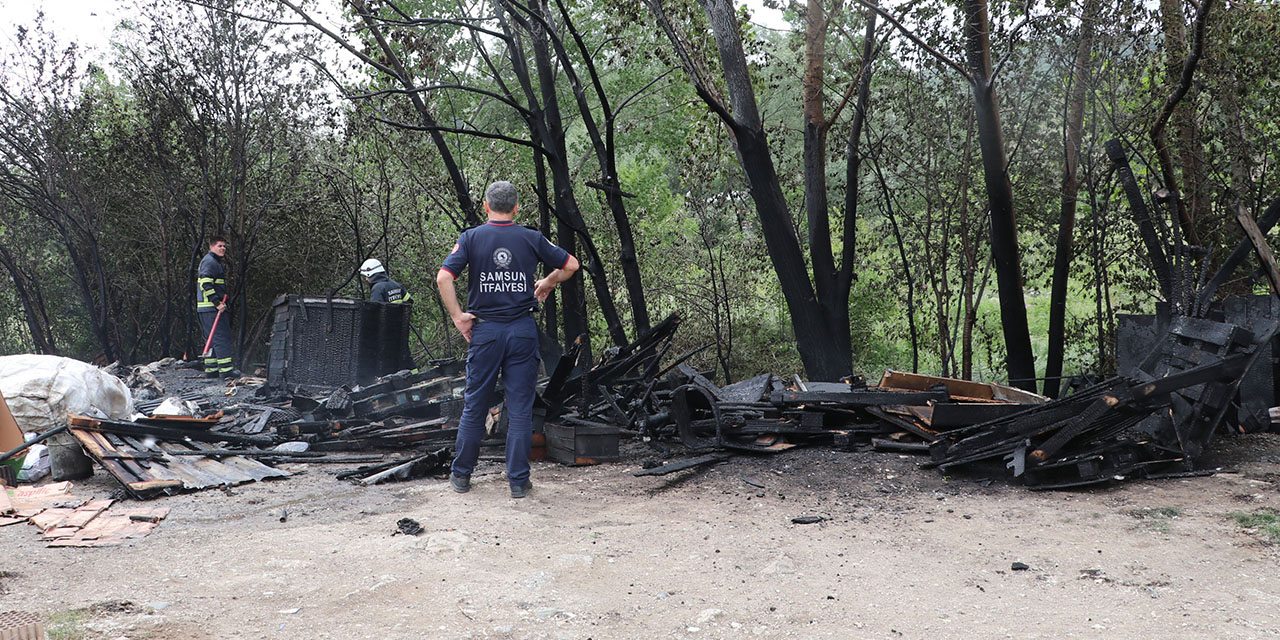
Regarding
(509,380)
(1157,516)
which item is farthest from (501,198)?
(1157,516)

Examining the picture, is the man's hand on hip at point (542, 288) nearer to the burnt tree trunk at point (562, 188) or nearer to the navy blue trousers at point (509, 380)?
Result: the navy blue trousers at point (509, 380)

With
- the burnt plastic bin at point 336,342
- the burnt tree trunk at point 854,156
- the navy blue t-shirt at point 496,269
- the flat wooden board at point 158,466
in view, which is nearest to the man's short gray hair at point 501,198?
the navy blue t-shirt at point 496,269

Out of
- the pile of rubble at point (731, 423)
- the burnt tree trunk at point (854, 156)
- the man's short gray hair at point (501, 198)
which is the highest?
the burnt tree trunk at point (854, 156)

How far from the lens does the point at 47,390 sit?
7465mm

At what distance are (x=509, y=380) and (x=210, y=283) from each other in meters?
10.2

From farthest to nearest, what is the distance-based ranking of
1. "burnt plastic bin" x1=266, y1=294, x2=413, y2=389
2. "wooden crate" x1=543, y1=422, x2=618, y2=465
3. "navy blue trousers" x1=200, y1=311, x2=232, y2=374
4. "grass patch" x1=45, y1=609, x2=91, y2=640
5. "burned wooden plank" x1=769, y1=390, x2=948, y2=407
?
1. "navy blue trousers" x1=200, y1=311, x2=232, y2=374
2. "burnt plastic bin" x1=266, y1=294, x2=413, y2=389
3. "wooden crate" x1=543, y1=422, x2=618, y2=465
4. "burned wooden plank" x1=769, y1=390, x2=948, y2=407
5. "grass patch" x1=45, y1=609, x2=91, y2=640

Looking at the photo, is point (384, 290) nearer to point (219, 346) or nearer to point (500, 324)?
point (219, 346)

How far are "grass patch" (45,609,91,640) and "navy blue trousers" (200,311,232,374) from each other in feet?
35.3

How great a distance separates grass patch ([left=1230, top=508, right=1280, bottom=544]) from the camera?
4.45 m

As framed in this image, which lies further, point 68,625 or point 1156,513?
point 1156,513

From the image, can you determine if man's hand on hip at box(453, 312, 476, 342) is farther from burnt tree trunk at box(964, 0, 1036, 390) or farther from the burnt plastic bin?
burnt tree trunk at box(964, 0, 1036, 390)

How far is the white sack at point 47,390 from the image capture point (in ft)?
24.0

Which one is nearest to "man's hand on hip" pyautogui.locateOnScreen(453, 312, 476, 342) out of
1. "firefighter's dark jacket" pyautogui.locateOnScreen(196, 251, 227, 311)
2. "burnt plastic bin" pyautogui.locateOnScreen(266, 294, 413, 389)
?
"burnt plastic bin" pyautogui.locateOnScreen(266, 294, 413, 389)

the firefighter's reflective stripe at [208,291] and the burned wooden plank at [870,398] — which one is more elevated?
the firefighter's reflective stripe at [208,291]
